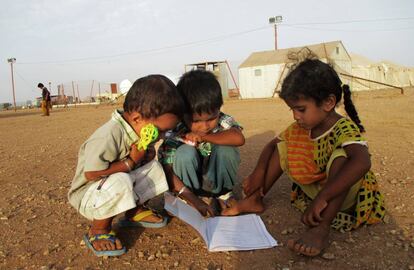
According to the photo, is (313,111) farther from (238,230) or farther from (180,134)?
(180,134)

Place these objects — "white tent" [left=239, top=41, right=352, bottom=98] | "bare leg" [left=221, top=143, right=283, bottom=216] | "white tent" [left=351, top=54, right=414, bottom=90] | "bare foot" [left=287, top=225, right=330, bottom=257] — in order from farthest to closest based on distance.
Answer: "white tent" [left=351, top=54, right=414, bottom=90], "white tent" [left=239, top=41, right=352, bottom=98], "bare leg" [left=221, top=143, right=283, bottom=216], "bare foot" [left=287, top=225, right=330, bottom=257]

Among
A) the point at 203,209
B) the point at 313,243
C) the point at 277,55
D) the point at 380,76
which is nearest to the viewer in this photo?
the point at 313,243

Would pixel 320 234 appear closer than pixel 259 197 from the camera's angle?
Yes

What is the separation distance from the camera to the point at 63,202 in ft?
9.34

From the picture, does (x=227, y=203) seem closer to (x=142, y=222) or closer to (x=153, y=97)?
(x=142, y=222)

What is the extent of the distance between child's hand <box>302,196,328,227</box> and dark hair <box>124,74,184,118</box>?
909 mm

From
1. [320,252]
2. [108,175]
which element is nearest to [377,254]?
[320,252]

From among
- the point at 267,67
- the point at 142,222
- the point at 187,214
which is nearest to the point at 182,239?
the point at 187,214

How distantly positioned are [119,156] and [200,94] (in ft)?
2.17

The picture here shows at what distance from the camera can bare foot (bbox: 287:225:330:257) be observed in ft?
5.74

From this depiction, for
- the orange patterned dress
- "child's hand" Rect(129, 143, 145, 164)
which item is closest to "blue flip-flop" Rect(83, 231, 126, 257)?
"child's hand" Rect(129, 143, 145, 164)

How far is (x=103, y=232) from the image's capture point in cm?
200

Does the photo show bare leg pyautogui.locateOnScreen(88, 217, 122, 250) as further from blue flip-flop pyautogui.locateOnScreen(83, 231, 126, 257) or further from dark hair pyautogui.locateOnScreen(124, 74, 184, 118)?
dark hair pyautogui.locateOnScreen(124, 74, 184, 118)

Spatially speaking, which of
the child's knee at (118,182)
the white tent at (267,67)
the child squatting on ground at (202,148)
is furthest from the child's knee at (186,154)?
the white tent at (267,67)
